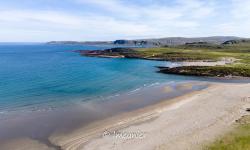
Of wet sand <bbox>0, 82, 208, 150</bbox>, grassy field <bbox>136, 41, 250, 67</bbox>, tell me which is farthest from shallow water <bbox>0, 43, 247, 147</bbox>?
grassy field <bbox>136, 41, 250, 67</bbox>

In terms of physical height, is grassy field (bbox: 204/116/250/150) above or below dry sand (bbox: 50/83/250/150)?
above

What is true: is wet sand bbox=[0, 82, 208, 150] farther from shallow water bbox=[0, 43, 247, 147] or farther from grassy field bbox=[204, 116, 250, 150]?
grassy field bbox=[204, 116, 250, 150]

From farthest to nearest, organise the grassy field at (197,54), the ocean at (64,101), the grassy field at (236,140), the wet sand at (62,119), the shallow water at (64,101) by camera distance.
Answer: the grassy field at (197,54), the shallow water at (64,101), the ocean at (64,101), the wet sand at (62,119), the grassy field at (236,140)

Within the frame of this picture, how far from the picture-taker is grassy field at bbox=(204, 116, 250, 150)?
58.5ft

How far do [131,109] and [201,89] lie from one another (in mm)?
17903

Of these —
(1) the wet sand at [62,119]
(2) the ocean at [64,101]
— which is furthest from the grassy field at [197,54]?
(1) the wet sand at [62,119]

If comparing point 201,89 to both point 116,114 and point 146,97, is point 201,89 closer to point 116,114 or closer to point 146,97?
point 146,97

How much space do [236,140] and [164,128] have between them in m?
6.56

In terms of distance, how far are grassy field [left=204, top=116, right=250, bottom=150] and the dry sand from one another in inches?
32.9

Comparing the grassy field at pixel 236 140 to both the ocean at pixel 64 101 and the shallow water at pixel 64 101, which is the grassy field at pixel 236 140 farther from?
the shallow water at pixel 64 101

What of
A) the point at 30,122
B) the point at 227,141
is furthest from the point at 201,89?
the point at 30,122

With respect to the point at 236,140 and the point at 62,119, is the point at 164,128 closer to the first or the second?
the point at 236,140

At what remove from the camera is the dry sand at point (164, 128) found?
19766mm

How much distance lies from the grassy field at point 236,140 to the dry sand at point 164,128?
0.83 metres
